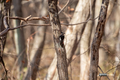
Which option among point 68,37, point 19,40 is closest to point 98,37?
point 68,37

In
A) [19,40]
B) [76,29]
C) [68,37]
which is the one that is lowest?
[19,40]

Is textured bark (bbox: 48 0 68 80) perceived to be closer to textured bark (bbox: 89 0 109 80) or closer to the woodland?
the woodland

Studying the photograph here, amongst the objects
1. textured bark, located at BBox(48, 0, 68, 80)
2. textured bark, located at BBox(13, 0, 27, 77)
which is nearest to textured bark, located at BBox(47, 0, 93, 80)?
textured bark, located at BBox(48, 0, 68, 80)

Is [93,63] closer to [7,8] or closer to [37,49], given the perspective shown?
[7,8]

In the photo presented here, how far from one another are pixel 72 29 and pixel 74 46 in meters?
0.32

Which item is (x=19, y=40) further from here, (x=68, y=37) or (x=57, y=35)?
(x=57, y=35)

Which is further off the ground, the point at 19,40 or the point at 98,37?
the point at 98,37

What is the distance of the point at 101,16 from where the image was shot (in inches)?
75.0

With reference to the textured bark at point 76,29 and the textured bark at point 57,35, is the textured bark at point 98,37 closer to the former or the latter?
the textured bark at point 57,35

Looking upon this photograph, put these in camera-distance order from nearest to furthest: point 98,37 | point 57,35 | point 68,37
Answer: point 57,35 < point 98,37 < point 68,37

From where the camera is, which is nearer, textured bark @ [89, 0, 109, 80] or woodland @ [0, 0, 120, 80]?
woodland @ [0, 0, 120, 80]

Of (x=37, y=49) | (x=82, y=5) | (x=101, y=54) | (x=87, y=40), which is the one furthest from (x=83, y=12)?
(x=101, y=54)

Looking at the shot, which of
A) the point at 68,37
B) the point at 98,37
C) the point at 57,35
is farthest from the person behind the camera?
the point at 68,37

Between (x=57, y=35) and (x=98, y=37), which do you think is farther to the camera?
(x=98, y=37)
